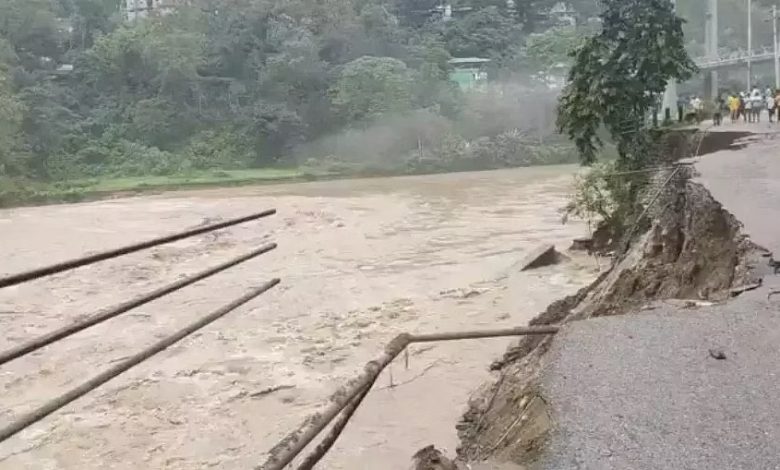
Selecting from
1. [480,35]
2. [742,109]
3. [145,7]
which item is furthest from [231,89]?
[742,109]

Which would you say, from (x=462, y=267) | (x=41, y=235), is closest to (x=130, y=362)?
(x=462, y=267)

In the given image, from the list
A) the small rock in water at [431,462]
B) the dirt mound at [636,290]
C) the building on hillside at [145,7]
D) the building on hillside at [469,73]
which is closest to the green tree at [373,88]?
the building on hillside at [469,73]

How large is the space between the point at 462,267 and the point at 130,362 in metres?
16.2

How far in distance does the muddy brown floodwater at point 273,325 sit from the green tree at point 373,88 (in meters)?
17.3

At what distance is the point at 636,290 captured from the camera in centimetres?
923

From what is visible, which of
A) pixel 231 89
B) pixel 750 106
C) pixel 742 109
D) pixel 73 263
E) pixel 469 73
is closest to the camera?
pixel 73 263

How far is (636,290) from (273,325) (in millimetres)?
7897

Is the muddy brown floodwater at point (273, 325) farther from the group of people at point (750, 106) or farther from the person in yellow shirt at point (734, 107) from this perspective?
the group of people at point (750, 106)

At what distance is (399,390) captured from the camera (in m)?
11.3

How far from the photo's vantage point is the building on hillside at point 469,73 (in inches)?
2085

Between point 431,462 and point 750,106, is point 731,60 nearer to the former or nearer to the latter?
point 750,106

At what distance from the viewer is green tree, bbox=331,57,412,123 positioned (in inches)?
1877

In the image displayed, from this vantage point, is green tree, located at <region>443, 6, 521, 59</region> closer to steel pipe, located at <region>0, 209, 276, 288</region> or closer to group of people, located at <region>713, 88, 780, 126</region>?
group of people, located at <region>713, 88, 780, 126</region>

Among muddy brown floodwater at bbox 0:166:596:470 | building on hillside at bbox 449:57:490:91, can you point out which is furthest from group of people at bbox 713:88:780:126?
building on hillside at bbox 449:57:490:91
